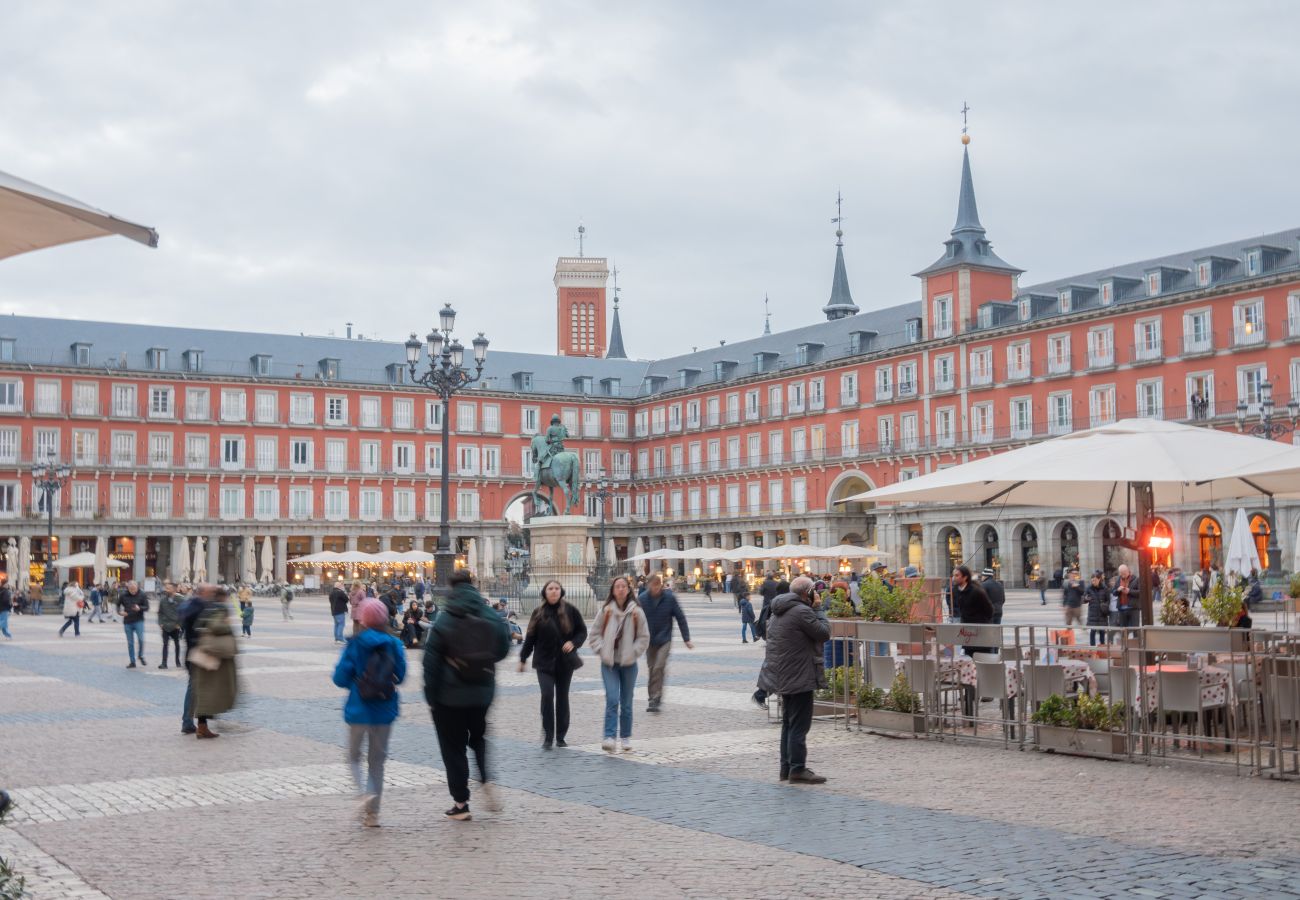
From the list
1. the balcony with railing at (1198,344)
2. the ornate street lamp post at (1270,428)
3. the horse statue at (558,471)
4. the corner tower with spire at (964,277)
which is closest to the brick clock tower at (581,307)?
the corner tower with spire at (964,277)

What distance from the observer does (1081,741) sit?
993 centimetres

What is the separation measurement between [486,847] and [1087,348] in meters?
49.9

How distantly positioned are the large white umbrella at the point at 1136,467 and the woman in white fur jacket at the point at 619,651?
241 centimetres

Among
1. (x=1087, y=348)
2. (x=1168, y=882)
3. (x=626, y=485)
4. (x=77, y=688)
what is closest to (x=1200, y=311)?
(x=1087, y=348)

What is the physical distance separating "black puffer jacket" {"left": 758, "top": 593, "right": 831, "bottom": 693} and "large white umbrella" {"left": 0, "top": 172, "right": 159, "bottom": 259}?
576 cm

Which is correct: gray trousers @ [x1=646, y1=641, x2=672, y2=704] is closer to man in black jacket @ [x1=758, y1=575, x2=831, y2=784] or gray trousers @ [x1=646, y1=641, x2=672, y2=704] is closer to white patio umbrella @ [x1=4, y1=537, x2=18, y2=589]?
man in black jacket @ [x1=758, y1=575, x2=831, y2=784]

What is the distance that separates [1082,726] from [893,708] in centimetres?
190

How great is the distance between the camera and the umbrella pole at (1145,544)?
448 inches

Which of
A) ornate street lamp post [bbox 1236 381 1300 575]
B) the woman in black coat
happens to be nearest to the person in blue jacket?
the woman in black coat

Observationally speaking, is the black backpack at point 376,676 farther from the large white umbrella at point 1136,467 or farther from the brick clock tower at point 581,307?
the brick clock tower at point 581,307

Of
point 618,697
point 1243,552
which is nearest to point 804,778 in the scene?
point 618,697

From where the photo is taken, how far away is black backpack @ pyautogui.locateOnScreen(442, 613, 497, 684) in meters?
7.71

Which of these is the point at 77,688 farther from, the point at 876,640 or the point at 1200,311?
the point at 1200,311

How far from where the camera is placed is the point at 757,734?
450 inches
